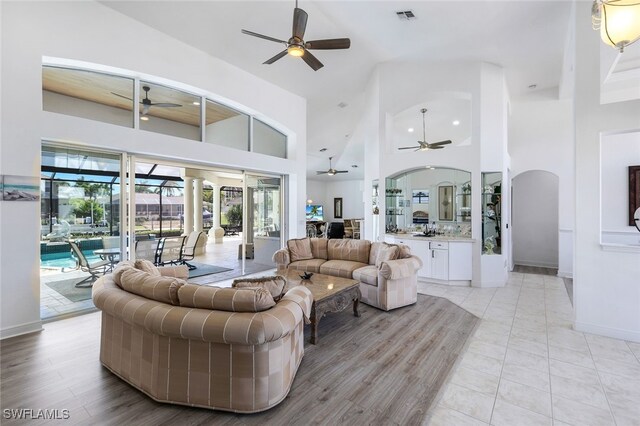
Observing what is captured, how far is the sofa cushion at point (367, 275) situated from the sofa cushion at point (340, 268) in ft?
0.45

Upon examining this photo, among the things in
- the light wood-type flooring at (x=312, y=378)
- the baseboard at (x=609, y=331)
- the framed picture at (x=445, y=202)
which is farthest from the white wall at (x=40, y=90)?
the baseboard at (x=609, y=331)

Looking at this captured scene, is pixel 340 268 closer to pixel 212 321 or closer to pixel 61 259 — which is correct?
pixel 212 321

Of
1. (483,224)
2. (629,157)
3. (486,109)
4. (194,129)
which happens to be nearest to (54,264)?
(194,129)

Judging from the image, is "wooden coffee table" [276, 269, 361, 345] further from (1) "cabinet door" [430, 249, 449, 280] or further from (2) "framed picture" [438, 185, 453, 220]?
(2) "framed picture" [438, 185, 453, 220]

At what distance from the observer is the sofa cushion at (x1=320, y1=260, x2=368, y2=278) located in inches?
181

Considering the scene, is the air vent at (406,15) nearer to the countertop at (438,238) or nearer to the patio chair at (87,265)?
the countertop at (438,238)

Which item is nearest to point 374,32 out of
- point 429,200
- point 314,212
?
point 429,200

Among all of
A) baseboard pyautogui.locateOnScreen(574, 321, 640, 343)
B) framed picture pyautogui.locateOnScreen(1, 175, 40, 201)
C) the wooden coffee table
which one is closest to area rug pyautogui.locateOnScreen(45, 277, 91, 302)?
framed picture pyautogui.locateOnScreen(1, 175, 40, 201)

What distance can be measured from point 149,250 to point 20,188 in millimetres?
2546

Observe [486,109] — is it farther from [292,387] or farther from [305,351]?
[292,387]

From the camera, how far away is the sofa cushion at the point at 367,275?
4.20 metres

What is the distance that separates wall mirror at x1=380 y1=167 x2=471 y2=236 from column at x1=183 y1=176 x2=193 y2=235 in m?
6.25

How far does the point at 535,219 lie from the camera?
7543 mm

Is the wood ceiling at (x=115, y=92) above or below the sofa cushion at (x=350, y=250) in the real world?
above
